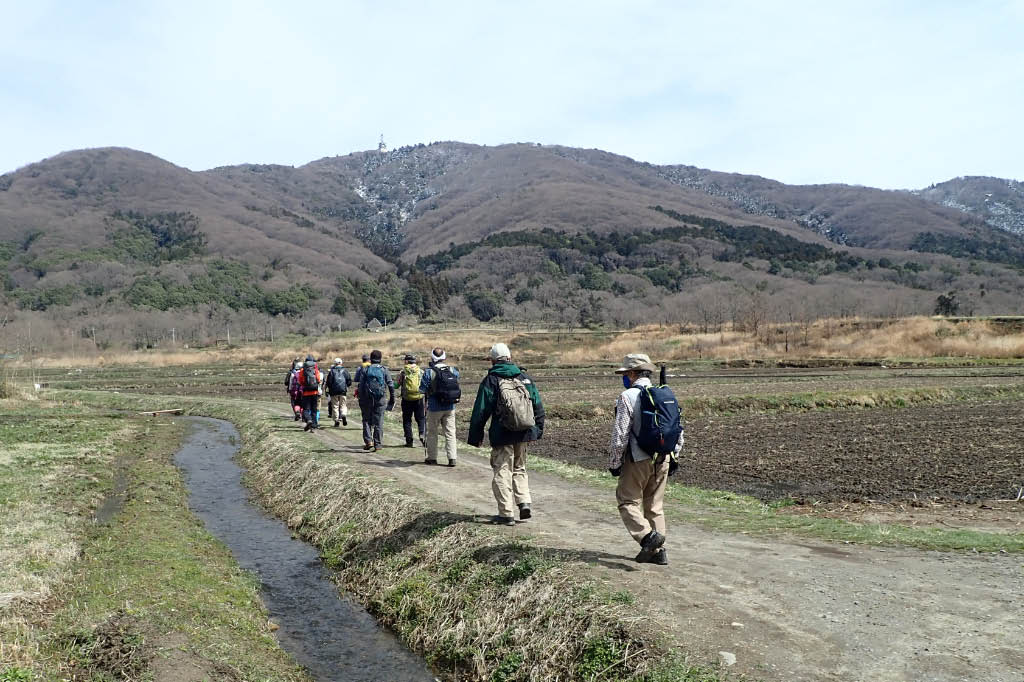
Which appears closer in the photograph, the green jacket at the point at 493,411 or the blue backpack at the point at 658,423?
the blue backpack at the point at 658,423

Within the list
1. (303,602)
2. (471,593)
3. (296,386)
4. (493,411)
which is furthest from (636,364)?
(296,386)

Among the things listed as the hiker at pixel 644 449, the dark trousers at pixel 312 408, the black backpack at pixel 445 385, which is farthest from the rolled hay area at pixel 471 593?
the dark trousers at pixel 312 408

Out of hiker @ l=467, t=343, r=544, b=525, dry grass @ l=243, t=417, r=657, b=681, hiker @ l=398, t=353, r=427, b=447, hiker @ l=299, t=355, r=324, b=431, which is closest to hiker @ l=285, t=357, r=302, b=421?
hiker @ l=299, t=355, r=324, b=431

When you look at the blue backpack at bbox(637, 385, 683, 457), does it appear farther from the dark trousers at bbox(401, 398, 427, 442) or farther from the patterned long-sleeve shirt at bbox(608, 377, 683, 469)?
the dark trousers at bbox(401, 398, 427, 442)

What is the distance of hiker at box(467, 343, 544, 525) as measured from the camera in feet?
32.5

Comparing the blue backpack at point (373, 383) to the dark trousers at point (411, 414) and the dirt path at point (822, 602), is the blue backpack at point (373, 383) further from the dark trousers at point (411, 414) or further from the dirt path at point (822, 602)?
the dirt path at point (822, 602)

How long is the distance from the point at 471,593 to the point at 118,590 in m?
4.81

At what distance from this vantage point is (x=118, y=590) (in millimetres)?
9352

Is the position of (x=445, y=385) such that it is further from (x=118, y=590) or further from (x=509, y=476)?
(x=118, y=590)

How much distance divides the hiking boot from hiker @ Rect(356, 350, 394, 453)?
1124 cm

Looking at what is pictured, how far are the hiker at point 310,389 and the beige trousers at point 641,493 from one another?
15.5m

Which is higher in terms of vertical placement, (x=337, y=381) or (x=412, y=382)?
(x=412, y=382)

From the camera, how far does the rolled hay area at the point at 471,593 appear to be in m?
6.77

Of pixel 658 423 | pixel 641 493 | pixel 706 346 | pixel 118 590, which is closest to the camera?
pixel 658 423
